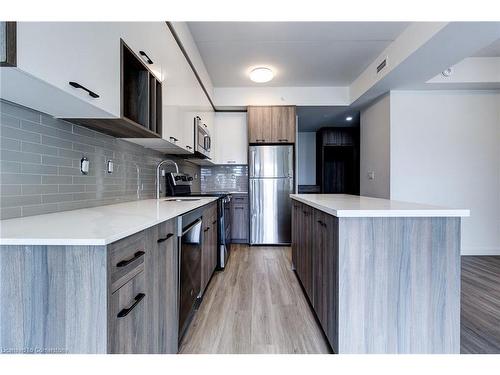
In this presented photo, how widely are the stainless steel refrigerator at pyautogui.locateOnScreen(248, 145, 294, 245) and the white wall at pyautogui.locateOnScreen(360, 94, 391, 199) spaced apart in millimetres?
1312

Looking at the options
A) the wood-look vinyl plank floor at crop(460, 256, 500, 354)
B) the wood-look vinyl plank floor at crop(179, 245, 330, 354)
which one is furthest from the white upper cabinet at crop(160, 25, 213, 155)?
the wood-look vinyl plank floor at crop(460, 256, 500, 354)

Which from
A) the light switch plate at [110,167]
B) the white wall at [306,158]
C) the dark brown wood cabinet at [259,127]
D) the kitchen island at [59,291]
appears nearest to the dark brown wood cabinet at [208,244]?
the light switch plate at [110,167]

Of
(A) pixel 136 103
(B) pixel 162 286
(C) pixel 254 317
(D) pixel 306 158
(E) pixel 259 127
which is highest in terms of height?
(E) pixel 259 127

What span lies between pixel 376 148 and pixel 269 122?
1751 millimetres

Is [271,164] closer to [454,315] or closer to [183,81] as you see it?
[183,81]

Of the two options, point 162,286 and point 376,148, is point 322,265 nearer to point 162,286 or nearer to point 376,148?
point 162,286

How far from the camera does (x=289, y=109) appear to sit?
4184mm

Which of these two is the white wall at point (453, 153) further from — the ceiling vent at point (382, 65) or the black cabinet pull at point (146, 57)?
the black cabinet pull at point (146, 57)

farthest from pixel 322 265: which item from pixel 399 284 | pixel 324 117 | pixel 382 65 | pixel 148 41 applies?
pixel 324 117

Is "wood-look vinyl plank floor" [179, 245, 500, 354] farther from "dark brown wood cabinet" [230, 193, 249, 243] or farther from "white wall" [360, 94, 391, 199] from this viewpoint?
"white wall" [360, 94, 391, 199]

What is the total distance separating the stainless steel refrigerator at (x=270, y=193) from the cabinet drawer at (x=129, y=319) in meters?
Answer: 3.19

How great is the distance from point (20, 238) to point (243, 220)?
3.63 m

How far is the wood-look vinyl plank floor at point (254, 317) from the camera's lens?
1573mm

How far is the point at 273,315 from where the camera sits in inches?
76.5
